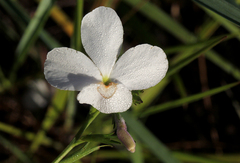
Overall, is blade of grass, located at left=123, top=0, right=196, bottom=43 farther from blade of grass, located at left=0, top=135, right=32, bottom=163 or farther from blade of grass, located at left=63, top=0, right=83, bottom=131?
blade of grass, located at left=0, top=135, right=32, bottom=163

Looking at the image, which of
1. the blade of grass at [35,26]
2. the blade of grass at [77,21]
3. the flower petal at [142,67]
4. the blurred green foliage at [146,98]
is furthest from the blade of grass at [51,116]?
the flower petal at [142,67]

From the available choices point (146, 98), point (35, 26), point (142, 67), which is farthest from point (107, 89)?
→ point (146, 98)

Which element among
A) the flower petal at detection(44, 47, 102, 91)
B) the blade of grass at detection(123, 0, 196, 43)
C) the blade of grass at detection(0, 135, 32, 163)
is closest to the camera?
the flower petal at detection(44, 47, 102, 91)

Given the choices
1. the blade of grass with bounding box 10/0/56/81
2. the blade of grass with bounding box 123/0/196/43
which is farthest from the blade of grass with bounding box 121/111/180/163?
the blade of grass with bounding box 123/0/196/43

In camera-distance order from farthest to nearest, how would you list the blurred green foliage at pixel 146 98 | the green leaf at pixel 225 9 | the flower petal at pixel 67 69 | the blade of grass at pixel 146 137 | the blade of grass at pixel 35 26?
the blurred green foliage at pixel 146 98, the blade of grass at pixel 35 26, the blade of grass at pixel 146 137, the green leaf at pixel 225 9, the flower petal at pixel 67 69

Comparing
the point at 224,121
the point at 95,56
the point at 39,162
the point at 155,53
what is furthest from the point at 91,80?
the point at 224,121

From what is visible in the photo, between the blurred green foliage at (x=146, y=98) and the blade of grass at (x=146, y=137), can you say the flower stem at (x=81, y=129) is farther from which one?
the blurred green foliage at (x=146, y=98)
